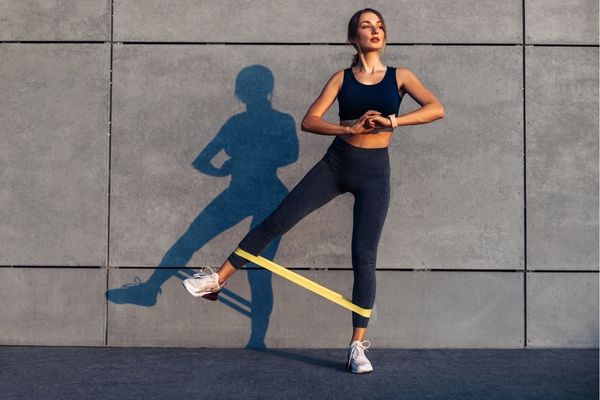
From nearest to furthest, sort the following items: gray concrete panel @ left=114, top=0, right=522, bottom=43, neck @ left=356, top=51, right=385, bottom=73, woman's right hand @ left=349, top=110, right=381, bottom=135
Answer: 1. woman's right hand @ left=349, top=110, right=381, bottom=135
2. neck @ left=356, top=51, right=385, bottom=73
3. gray concrete panel @ left=114, top=0, right=522, bottom=43

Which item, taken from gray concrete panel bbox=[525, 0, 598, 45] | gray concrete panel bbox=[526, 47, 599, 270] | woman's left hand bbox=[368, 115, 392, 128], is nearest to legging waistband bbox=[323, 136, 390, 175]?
woman's left hand bbox=[368, 115, 392, 128]

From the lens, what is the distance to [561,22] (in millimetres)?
4473

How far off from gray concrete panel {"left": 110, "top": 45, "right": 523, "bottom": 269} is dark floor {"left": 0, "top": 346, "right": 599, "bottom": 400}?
0.68 meters

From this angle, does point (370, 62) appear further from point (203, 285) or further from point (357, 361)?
point (357, 361)

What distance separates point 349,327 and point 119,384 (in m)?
1.68

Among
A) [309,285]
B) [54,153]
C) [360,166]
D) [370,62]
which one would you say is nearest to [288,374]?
[309,285]

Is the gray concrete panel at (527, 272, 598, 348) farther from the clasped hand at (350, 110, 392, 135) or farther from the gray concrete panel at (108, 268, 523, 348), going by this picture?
the clasped hand at (350, 110, 392, 135)

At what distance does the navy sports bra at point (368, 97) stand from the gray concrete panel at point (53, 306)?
2.15m

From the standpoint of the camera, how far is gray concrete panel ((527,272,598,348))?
433 cm

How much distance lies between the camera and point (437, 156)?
443 cm

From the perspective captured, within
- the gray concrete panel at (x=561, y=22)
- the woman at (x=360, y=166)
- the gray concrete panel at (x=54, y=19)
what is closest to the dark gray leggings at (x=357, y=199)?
the woman at (x=360, y=166)

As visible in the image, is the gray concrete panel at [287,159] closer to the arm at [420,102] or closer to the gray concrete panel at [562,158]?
the gray concrete panel at [562,158]

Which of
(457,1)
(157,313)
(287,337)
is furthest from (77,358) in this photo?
(457,1)

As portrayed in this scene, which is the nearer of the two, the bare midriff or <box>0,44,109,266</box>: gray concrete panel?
the bare midriff
